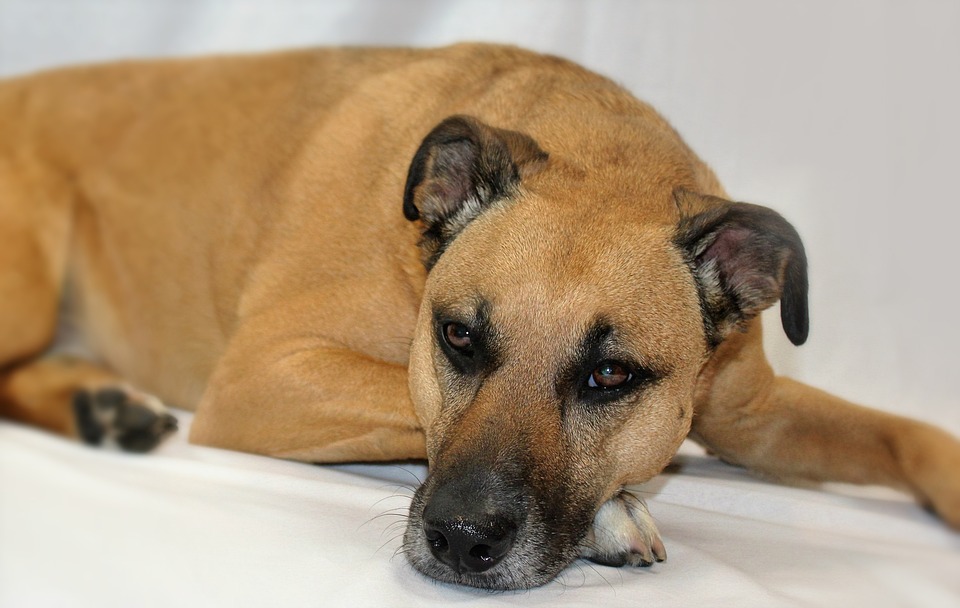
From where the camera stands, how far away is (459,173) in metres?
3.57

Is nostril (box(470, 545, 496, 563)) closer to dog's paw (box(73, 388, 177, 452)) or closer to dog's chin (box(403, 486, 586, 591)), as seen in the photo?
dog's chin (box(403, 486, 586, 591))

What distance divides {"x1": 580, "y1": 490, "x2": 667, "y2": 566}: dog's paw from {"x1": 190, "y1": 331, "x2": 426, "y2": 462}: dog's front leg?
73cm

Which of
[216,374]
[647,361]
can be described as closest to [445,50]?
[216,374]

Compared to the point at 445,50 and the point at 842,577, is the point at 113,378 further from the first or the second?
the point at 842,577

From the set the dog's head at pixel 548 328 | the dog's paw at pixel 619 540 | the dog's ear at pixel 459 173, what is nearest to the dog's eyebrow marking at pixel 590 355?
the dog's head at pixel 548 328

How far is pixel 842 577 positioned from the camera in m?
3.18

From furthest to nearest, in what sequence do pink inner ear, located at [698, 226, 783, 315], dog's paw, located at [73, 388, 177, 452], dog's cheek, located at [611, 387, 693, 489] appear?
dog's paw, located at [73, 388, 177, 452]
pink inner ear, located at [698, 226, 783, 315]
dog's cheek, located at [611, 387, 693, 489]

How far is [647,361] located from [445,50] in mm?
2057

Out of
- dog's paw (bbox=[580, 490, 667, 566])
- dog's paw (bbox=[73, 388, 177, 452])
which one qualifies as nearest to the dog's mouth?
dog's paw (bbox=[580, 490, 667, 566])

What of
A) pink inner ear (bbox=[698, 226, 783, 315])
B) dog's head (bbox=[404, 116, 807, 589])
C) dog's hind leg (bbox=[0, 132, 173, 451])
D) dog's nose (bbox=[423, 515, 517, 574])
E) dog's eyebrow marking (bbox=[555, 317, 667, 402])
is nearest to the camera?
dog's nose (bbox=[423, 515, 517, 574])

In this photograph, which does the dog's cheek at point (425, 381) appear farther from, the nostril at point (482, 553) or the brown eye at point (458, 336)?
the nostril at point (482, 553)

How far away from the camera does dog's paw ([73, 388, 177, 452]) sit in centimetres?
388

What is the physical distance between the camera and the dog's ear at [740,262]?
129 inches

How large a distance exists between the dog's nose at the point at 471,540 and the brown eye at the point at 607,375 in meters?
0.53
